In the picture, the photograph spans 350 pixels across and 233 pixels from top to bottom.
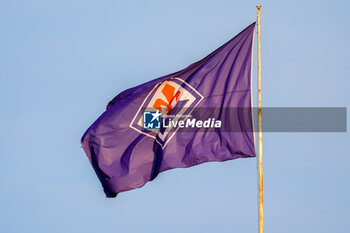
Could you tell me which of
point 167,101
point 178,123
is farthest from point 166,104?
point 178,123

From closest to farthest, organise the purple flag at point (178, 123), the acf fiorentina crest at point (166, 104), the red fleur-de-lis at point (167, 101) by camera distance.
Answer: the purple flag at point (178, 123)
the acf fiorentina crest at point (166, 104)
the red fleur-de-lis at point (167, 101)

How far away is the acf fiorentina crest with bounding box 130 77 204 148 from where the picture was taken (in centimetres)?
5125

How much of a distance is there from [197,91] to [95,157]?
6055 mm

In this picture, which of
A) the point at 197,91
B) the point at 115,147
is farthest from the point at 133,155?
the point at 197,91

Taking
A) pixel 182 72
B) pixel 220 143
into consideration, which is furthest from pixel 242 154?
pixel 182 72

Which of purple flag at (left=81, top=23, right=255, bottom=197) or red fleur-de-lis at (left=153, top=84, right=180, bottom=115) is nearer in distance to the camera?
purple flag at (left=81, top=23, right=255, bottom=197)

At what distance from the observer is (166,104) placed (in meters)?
51.9

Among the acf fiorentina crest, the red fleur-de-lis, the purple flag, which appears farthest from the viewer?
the red fleur-de-lis

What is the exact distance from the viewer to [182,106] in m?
51.6

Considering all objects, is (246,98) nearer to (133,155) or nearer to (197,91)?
(197,91)

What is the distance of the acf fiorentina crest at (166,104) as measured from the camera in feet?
168

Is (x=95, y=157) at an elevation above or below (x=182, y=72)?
Answer: below

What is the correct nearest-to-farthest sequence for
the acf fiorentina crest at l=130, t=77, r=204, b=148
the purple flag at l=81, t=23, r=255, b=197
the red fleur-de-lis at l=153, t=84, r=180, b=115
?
the purple flag at l=81, t=23, r=255, b=197 < the acf fiorentina crest at l=130, t=77, r=204, b=148 < the red fleur-de-lis at l=153, t=84, r=180, b=115

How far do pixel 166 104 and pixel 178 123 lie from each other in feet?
4.22
